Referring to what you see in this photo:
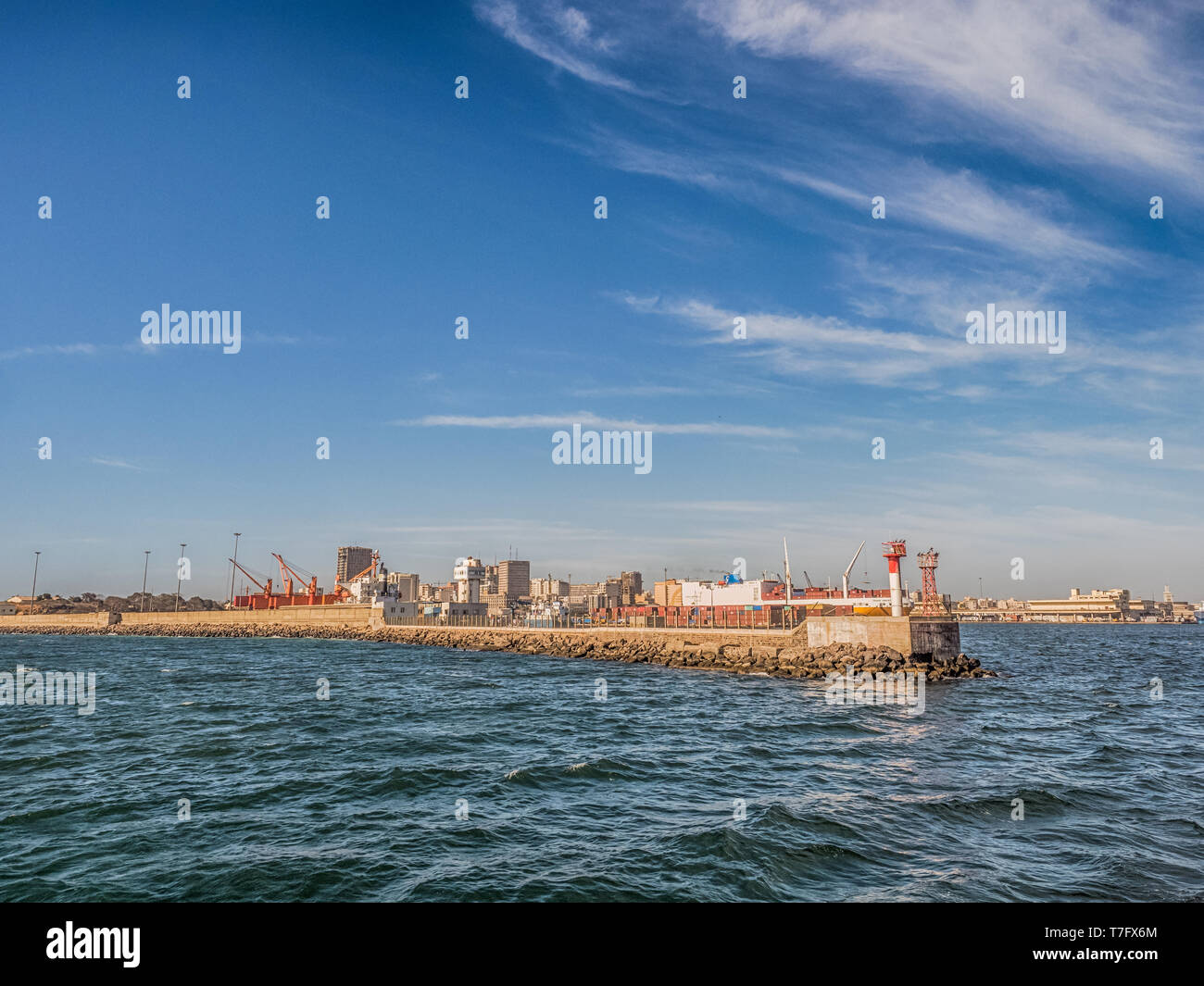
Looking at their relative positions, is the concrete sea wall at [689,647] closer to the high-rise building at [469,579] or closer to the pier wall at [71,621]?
the high-rise building at [469,579]

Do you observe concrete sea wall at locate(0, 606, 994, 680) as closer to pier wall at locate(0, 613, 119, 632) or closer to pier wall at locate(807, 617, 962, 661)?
pier wall at locate(807, 617, 962, 661)

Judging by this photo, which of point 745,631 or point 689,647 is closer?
point 689,647

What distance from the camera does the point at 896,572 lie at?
6391 centimetres

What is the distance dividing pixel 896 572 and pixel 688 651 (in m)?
21.5

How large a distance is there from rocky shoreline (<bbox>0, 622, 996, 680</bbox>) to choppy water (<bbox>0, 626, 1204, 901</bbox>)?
43.0ft

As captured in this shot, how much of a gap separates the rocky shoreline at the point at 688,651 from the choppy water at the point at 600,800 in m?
13.1

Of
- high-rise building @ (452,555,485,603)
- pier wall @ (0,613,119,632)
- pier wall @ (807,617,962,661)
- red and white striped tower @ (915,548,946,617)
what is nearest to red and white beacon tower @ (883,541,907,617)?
pier wall @ (807,617,962,661)

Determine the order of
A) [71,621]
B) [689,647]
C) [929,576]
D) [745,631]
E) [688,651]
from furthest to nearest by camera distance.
A: [71,621]
[929,576]
[745,631]
[689,647]
[688,651]

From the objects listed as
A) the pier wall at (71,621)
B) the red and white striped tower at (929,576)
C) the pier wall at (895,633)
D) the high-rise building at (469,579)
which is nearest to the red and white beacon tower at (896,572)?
the pier wall at (895,633)

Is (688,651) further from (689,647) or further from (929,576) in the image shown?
(929,576)

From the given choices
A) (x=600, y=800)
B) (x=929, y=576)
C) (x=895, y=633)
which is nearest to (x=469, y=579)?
(x=929, y=576)

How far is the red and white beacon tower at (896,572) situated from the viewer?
6222 cm

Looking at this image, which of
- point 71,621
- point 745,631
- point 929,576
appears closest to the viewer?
point 745,631
